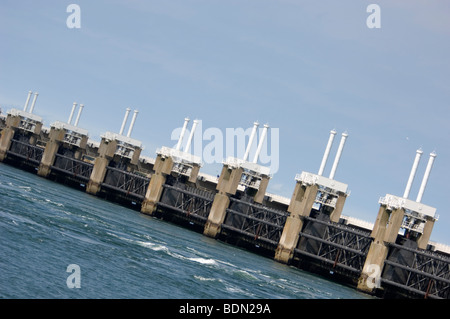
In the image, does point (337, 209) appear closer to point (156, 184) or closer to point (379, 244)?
point (379, 244)

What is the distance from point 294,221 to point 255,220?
7335mm

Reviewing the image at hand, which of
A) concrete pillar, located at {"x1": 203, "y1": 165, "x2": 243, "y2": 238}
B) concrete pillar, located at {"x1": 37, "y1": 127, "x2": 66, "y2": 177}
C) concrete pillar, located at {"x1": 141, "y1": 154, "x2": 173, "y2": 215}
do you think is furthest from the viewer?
concrete pillar, located at {"x1": 37, "y1": 127, "x2": 66, "y2": 177}

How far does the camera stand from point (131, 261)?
50.8 m

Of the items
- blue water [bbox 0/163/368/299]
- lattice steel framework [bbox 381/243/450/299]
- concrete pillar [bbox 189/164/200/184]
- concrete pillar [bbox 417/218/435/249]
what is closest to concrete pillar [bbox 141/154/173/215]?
concrete pillar [bbox 189/164/200/184]

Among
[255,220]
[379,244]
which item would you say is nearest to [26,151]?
[255,220]

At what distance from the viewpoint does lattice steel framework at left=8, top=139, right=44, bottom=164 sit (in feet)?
427

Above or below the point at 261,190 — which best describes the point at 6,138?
below

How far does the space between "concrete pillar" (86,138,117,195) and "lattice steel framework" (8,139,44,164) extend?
1635 cm

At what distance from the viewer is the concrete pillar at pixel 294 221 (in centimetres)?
8756

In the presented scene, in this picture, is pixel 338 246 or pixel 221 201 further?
pixel 221 201

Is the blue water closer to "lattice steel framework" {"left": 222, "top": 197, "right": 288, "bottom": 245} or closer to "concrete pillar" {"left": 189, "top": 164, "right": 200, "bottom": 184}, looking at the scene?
"lattice steel framework" {"left": 222, "top": 197, "right": 288, "bottom": 245}

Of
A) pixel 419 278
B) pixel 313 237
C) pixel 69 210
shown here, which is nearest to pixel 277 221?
pixel 313 237

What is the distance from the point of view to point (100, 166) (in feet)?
385
